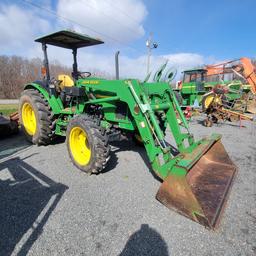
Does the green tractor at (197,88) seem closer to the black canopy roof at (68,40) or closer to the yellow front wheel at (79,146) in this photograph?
the black canopy roof at (68,40)

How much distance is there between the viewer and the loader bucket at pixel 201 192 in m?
2.25

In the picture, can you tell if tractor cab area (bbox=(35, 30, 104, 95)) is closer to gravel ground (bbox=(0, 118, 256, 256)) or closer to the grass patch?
gravel ground (bbox=(0, 118, 256, 256))

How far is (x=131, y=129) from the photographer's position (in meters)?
3.58

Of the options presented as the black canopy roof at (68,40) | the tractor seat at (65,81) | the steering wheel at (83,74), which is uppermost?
the black canopy roof at (68,40)

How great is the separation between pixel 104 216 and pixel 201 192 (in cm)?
129

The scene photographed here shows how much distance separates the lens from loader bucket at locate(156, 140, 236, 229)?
2246mm

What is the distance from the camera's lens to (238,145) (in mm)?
5363

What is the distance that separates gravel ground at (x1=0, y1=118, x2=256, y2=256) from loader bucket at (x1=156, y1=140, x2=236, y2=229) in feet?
0.36

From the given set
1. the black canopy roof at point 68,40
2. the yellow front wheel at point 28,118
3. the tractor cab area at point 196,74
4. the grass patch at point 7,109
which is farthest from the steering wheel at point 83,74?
the tractor cab area at point 196,74

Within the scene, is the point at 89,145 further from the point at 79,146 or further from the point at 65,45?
the point at 65,45

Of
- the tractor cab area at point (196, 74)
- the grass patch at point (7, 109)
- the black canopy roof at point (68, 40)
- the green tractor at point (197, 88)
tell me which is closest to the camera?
the black canopy roof at point (68, 40)

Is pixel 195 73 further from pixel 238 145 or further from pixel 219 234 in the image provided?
pixel 219 234

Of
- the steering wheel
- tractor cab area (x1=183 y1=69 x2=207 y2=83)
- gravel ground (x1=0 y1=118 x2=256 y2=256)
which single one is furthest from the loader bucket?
tractor cab area (x1=183 y1=69 x2=207 y2=83)

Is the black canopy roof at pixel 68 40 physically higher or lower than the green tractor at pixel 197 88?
higher
